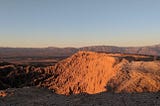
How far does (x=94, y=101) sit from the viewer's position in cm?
1392

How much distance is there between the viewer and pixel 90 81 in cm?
4009

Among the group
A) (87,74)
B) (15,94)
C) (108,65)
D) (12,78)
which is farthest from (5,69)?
(15,94)

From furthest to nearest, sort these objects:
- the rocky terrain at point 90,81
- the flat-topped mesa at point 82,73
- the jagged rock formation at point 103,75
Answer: the flat-topped mesa at point 82,73
the jagged rock formation at point 103,75
the rocky terrain at point 90,81

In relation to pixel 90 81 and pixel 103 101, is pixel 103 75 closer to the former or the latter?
pixel 90 81

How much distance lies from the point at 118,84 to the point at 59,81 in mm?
17389

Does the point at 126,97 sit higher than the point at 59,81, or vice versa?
the point at 126,97

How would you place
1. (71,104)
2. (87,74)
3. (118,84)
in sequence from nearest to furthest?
(71,104) → (118,84) → (87,74)

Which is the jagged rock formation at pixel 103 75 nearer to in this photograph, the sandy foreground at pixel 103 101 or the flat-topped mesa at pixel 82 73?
the flat-topped mesa at pixel 82 73

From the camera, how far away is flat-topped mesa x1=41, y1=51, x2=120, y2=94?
1489 inches

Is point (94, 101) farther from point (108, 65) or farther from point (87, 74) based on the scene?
point (87, 74)

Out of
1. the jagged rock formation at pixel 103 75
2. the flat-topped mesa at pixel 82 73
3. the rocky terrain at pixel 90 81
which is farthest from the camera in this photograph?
the flat-topped mesa at pixel 82 73

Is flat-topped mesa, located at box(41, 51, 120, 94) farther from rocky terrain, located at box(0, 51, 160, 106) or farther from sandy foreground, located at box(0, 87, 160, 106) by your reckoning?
sandy foreground, located at box(0, 87, 160, 106)

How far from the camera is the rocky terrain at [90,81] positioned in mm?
14828

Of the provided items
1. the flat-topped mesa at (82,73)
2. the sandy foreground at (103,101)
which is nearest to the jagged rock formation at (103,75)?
the flat-topped mesa at (82,73)
